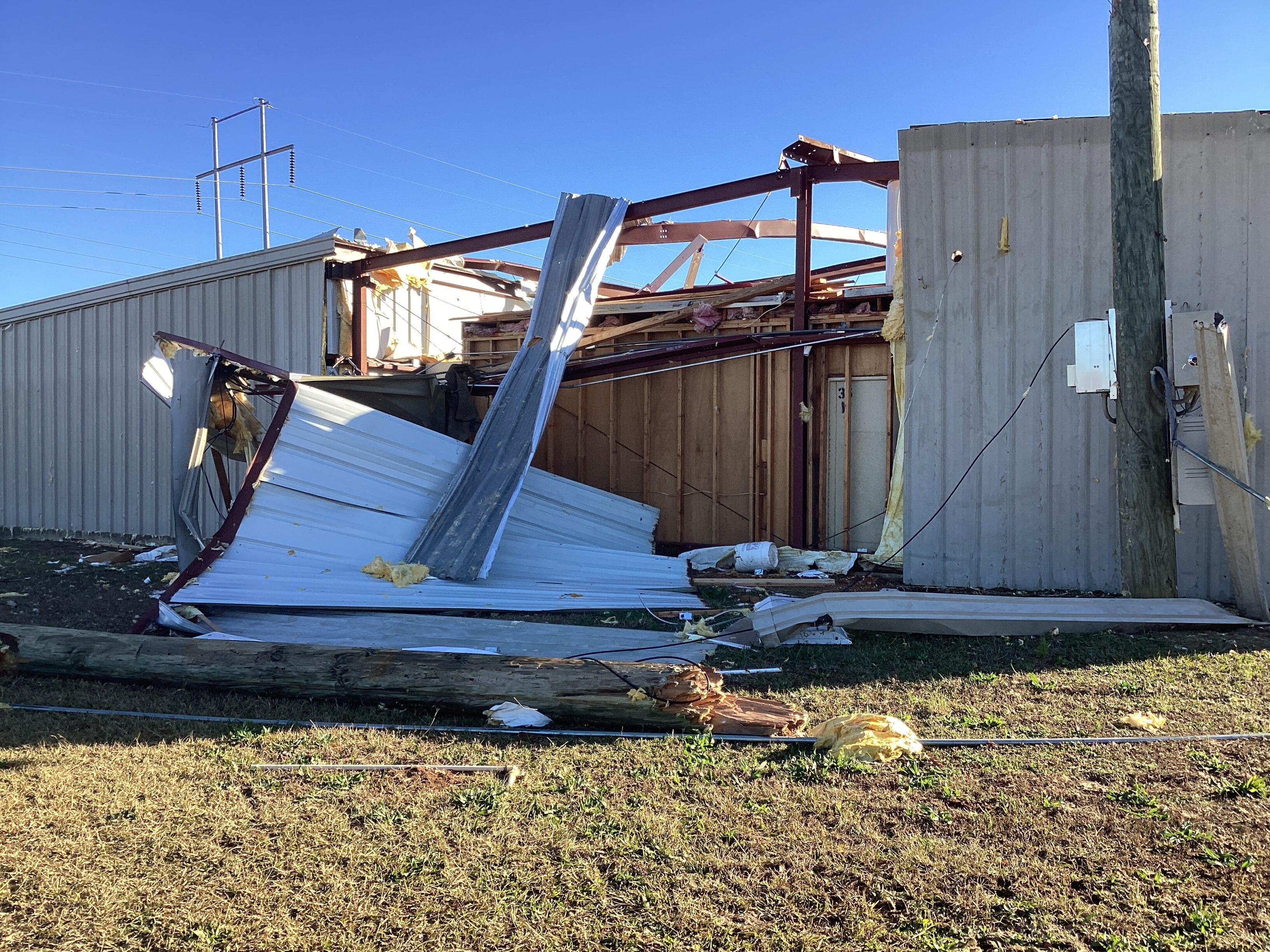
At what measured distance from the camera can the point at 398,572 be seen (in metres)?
7.58

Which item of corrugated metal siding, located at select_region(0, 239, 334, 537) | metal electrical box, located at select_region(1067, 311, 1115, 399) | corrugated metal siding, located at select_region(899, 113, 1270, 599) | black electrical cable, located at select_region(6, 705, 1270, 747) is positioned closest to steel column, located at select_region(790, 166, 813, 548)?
corrugated metal siding, located at select_region(899, 113, 1270, 599)

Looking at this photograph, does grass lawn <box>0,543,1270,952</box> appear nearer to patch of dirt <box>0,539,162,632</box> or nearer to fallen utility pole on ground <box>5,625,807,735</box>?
fallen utility pole on ground <box>5,625,807,735</box>

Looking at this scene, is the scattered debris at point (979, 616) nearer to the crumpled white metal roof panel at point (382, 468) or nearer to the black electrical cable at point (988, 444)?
the black electrical cable at point (988, 444)

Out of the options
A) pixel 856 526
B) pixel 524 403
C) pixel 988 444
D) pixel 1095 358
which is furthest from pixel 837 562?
pixel 524 403

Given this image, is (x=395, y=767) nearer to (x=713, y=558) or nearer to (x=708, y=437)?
(x=713, y=558)

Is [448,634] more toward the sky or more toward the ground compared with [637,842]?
more toward the sky

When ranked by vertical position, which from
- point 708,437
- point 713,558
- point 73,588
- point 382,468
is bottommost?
point 73,588

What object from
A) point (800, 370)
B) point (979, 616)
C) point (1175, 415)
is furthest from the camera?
point (800, 370)

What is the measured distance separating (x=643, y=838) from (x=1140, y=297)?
4993mm

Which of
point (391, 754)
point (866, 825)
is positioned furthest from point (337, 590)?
point (866, 825)

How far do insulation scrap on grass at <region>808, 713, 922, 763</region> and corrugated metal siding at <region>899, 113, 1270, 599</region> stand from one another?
4572 millimetres

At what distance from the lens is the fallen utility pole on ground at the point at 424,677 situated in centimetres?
426

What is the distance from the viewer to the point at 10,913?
8.79ft

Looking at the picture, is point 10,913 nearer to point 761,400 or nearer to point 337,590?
point 337,590
